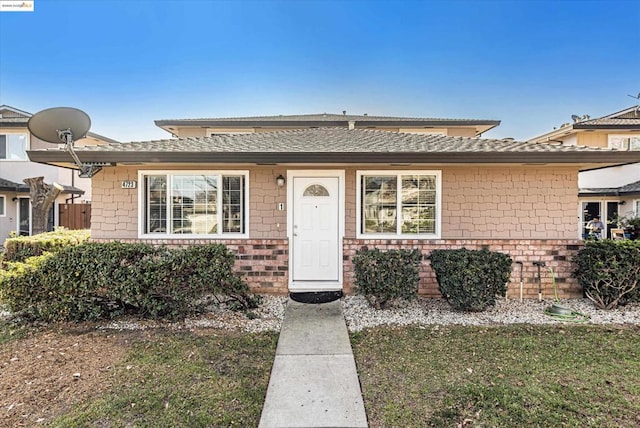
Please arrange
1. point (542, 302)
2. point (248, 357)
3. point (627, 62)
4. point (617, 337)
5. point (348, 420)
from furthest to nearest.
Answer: point (627, 62)
point (542, 302)
point (617, 337)
point (248, 357)
point (348, 420)

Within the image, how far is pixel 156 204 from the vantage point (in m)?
Result: 7.05

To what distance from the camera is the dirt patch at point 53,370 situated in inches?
124

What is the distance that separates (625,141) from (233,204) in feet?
63.5

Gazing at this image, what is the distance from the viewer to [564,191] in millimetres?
6883

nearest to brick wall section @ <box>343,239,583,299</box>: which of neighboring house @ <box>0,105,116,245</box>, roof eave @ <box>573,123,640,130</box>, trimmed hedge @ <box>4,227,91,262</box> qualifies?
trimmed hedge @ <box>4,227,91,262</box>

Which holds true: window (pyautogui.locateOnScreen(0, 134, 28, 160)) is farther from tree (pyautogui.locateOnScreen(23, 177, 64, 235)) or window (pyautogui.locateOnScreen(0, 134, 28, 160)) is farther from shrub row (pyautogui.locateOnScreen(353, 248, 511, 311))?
shrub row (pyautogui.locateOnScreen(353, 248, 511, 311))

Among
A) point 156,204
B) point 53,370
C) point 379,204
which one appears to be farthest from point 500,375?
point 156,204

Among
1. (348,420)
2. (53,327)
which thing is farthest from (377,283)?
(53,327)

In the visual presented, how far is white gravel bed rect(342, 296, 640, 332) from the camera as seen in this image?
5.44 meters

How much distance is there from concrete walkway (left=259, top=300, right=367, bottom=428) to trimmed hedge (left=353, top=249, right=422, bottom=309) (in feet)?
2.86

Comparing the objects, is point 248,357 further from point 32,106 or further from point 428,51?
point 32,106

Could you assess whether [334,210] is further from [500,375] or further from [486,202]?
[500,375]

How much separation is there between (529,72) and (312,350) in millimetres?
16275

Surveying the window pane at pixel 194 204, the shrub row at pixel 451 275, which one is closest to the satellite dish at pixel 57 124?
the window pane at pixel 194 204
